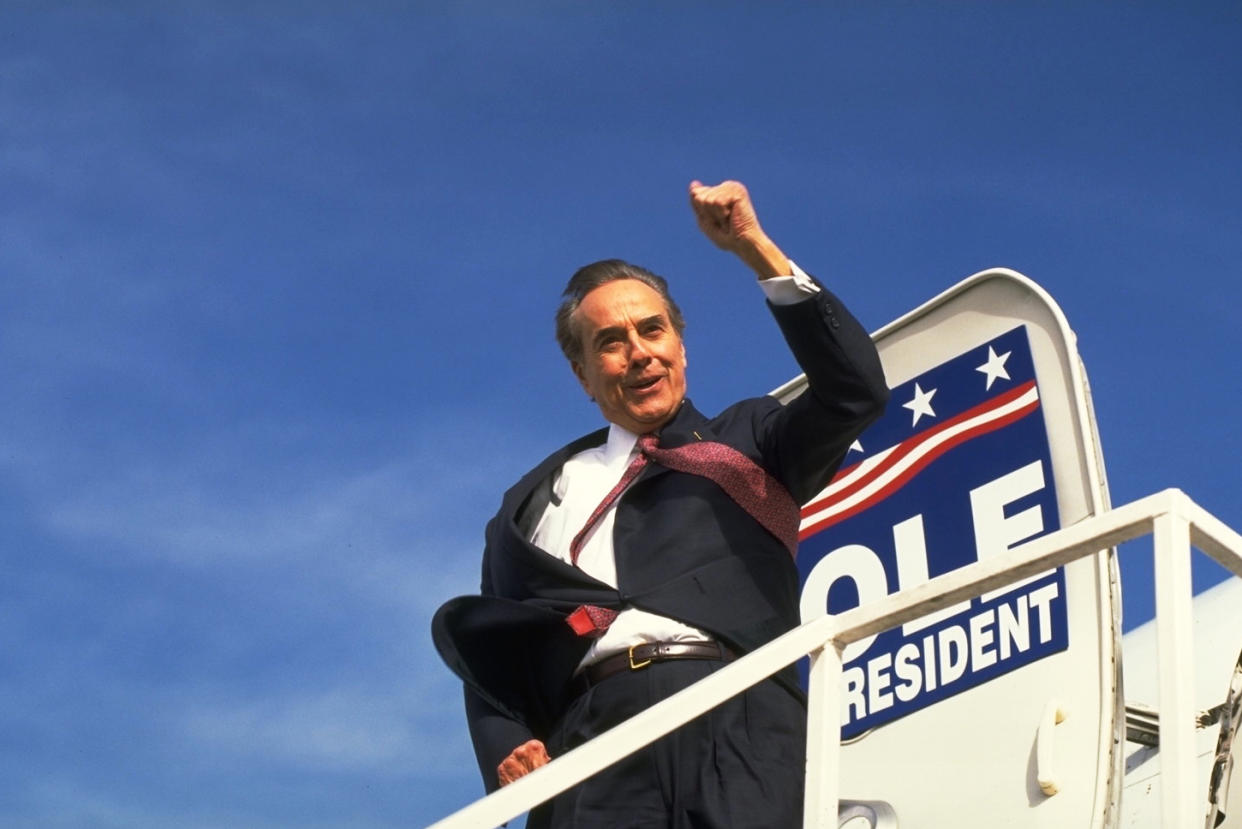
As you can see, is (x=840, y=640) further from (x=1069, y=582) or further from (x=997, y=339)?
(x=997, y=339)

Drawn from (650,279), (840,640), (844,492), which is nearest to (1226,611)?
(844,492)

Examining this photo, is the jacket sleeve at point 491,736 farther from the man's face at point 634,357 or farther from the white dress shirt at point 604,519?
A: the man's face at point 634,357

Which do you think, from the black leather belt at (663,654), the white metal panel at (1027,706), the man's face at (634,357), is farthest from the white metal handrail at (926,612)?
the white metal panel at (1027,706)

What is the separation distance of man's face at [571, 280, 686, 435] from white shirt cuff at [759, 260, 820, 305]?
50 centimetres

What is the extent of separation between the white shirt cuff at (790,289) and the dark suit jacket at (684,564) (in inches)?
0.6

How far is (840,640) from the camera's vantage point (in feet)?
9.55

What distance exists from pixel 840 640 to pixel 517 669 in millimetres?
1046

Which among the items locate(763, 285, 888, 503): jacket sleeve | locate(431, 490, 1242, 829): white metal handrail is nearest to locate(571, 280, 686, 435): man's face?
locate(763, 285, 888, 503): jacket sleeve

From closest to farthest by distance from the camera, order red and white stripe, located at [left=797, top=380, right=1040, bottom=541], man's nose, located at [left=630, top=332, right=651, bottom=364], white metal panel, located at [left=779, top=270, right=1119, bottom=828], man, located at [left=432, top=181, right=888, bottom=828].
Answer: man, located at [left=432, top=181, right=888, bottom=828] < man's nose, located at [left=630, top=332, right=651, bottom=364] < white metal panel, located at [left=779, top=270, right=1119, bottom=828] < red and white stripe, located at [left=797, top=380, right=1040, bottom=541]

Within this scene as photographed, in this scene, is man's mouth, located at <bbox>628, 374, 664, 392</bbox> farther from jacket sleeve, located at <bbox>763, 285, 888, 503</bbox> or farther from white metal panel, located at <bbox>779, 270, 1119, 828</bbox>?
white metal panel, located at <bbox>779, 270, 1119, 828</bbox>

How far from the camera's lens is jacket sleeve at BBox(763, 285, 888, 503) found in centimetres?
341

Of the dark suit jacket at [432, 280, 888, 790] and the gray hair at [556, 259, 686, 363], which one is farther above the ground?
the gray hair at [556, 259, 686, 363]

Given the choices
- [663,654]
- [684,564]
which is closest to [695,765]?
[663,654]

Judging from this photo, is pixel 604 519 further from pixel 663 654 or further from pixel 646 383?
pixel 663 654
